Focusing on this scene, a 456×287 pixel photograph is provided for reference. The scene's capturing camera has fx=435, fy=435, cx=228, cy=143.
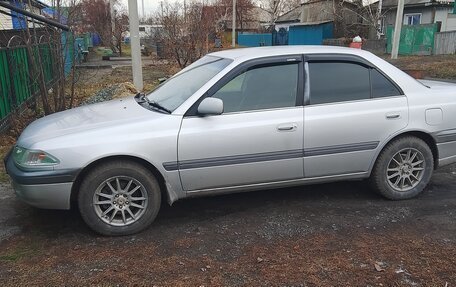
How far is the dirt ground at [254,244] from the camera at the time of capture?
320 centimetres

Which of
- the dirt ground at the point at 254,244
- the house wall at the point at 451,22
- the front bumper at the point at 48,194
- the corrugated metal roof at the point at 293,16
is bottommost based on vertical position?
the dirt ground at the point at 254,244

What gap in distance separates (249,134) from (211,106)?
1.43ft

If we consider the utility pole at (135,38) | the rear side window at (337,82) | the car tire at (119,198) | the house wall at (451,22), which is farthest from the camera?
the house wall at (451,22)

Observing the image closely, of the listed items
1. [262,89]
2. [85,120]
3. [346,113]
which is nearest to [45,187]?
[85,120]

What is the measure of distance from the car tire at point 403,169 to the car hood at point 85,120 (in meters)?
2.29

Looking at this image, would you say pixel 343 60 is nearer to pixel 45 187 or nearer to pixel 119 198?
pixel 119 198

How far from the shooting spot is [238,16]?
61.2 metres

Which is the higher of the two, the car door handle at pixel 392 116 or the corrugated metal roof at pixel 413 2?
the corrugated metal roof at pixel 413 2

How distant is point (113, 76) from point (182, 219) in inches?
577

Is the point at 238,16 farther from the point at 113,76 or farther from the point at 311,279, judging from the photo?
the point at 311,279

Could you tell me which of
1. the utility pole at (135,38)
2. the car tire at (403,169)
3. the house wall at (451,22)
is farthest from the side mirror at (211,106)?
the house wall at (451,22)

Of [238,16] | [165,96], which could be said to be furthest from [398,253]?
[238,16]

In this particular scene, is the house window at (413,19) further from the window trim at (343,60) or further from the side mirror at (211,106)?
the side mirror at (211,106)

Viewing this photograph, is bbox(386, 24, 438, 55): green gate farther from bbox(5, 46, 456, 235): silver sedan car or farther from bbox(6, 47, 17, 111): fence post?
bbox(6, 47, 17, 111): fence post
